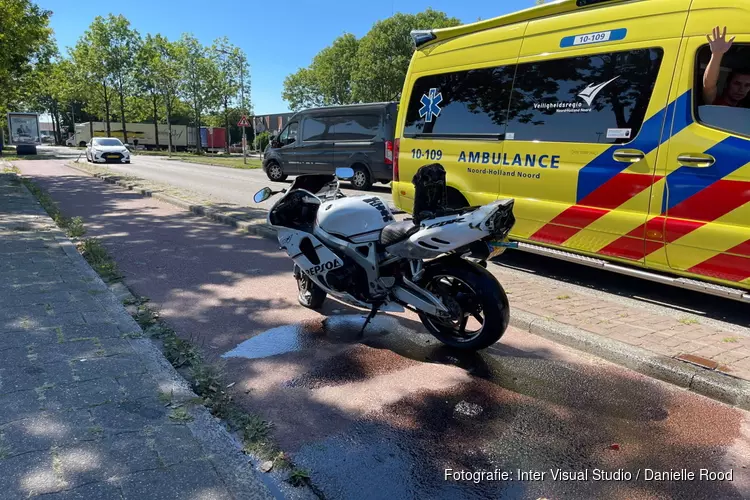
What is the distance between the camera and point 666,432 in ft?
9.79

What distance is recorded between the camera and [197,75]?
46469mm

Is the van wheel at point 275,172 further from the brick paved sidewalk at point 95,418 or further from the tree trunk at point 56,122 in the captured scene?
the tree trunk at point 56,122

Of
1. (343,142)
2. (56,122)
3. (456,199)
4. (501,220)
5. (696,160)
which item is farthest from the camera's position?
(56,122)

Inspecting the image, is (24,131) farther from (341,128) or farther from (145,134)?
(341,128)

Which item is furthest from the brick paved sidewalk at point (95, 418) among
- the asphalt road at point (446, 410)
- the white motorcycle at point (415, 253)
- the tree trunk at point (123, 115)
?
the tree trunk at point (123, 115)

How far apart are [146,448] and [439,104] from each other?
555 cm

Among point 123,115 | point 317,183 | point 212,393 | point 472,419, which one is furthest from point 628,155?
point 123,115

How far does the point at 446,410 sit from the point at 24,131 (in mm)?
45437

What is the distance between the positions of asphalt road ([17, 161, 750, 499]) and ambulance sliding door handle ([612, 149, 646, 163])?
2051mm

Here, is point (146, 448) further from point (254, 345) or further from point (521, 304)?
point (521, 304)

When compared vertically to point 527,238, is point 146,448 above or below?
below

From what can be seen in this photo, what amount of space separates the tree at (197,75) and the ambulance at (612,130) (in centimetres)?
4466

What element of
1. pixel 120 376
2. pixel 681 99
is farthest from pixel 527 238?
pixel 120 376

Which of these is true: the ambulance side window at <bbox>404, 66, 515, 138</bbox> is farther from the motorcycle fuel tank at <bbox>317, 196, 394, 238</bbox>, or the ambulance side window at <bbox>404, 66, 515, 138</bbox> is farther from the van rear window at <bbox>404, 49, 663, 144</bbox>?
the motorcycle fuel tank at <bbox>317, 196, 394, 238</bbox>
